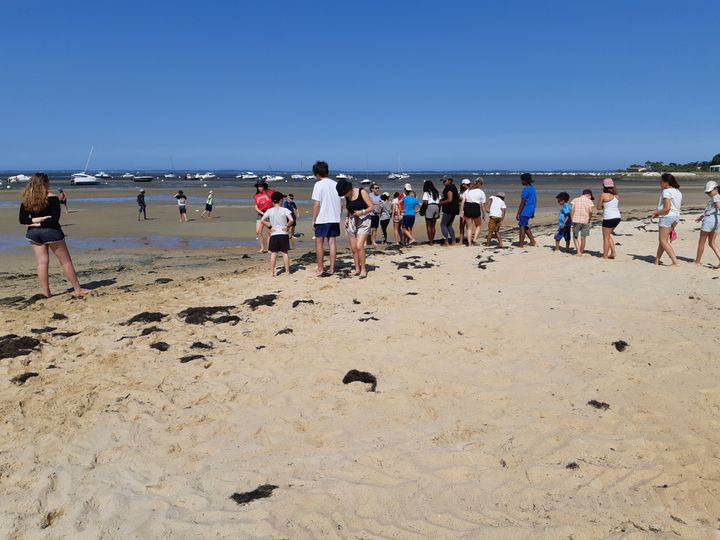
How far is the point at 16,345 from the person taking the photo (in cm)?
581

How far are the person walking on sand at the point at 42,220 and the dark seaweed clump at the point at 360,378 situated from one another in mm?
5229

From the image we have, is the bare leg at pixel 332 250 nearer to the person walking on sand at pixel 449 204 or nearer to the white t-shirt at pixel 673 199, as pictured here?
the person walking on sand at pixel 449 204

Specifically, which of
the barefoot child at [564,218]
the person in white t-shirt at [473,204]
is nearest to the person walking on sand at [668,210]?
the barefoot child at [564,218]

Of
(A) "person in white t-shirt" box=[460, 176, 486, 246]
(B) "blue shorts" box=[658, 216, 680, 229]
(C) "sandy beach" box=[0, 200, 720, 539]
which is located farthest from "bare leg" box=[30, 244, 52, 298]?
(B) "blue shorts" box=[658, 216, 680, 229]

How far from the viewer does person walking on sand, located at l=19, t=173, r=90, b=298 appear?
7.64 m

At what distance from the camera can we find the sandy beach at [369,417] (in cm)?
318

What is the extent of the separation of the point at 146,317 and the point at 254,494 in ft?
14.3

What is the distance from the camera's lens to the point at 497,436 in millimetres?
3980

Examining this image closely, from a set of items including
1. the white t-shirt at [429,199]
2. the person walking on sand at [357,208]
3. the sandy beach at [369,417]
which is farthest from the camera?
the white t-shirt at [429,199]

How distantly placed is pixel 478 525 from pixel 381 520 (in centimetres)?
57

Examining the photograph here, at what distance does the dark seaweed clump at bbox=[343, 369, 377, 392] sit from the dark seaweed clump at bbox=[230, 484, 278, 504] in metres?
1.61

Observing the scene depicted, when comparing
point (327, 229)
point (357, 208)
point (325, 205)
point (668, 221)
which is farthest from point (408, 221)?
point (668, 221)

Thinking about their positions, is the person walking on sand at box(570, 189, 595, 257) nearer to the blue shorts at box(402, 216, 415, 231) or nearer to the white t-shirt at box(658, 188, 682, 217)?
the white t-shirt at box(658, 188, 682, 217)

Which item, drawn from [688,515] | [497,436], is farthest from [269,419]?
[688,515]
